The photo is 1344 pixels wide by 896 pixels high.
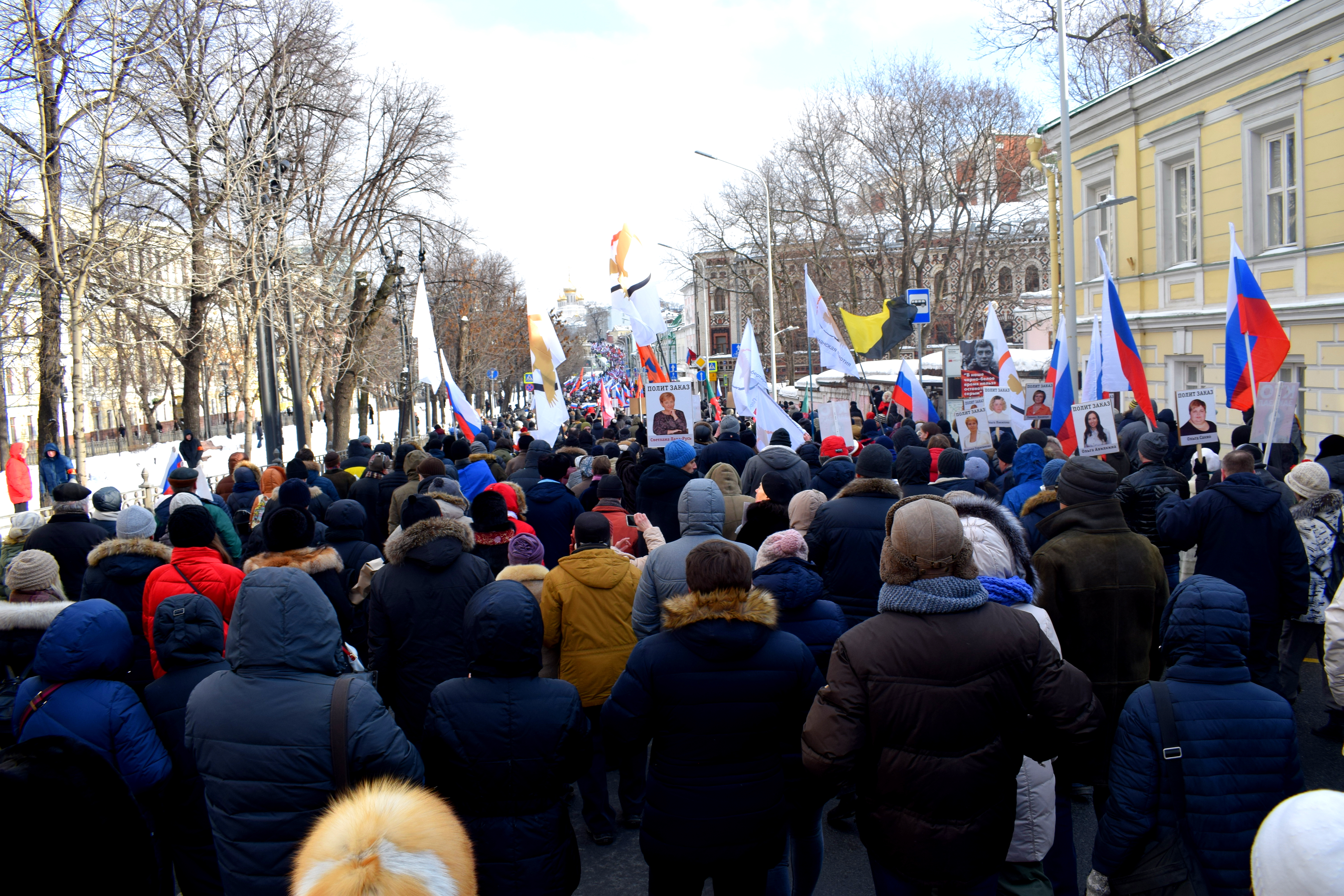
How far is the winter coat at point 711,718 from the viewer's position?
323 cm

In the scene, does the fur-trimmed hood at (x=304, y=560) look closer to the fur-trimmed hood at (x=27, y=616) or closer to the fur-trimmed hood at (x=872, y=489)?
the fur-trimmed hood at (x=27, y=616)

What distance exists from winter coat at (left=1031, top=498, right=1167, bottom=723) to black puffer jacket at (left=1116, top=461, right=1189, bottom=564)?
2410 mm

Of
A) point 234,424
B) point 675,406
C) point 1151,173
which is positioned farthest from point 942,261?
point 234,424

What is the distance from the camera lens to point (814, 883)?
4.11 metres

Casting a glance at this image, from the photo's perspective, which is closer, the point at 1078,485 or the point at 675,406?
the point at 1078,485

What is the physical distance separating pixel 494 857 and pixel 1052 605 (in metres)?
2.61

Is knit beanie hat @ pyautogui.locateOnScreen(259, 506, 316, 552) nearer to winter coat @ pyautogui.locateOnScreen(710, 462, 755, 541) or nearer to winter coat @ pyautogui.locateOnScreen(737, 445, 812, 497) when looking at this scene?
winter coat @ pyautogui.locateOnScreen(710, 462, 755, 541)

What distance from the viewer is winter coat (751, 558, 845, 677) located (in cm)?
400

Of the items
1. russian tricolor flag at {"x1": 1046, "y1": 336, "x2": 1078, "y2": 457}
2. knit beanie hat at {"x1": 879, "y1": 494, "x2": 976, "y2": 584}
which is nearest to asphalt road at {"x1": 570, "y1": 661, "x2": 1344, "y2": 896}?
knit beanie hat at {"x1": 879, "y1": 494, "x2": 976, "y2": 584}

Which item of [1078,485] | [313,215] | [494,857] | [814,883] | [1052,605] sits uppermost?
[313,215]

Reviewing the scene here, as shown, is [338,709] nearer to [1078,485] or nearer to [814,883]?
[814,883]

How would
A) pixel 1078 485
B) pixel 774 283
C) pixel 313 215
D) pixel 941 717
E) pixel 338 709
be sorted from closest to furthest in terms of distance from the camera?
1. pixel 941 717
2. pixel 338 709
3. pixel 1078 485
4. pixel 313 215
5. pixel 774 283

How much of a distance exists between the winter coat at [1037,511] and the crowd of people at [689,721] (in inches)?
48.0

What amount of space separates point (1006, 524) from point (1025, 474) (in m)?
3.95
